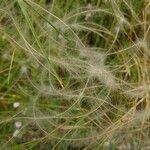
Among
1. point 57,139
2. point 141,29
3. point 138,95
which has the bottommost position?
point 57,139

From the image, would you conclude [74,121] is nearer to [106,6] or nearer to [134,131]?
[134,131]

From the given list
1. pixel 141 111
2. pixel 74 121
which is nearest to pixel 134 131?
pixel 141 111

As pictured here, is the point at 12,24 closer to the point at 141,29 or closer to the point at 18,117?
the point at 18,117

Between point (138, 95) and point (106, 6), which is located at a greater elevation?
point (106, 6)

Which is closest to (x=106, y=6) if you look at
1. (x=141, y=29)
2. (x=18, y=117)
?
(x=141, y=29)

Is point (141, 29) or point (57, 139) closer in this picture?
point (57, 139)

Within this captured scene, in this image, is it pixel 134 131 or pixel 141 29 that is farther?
pixel 141 29
